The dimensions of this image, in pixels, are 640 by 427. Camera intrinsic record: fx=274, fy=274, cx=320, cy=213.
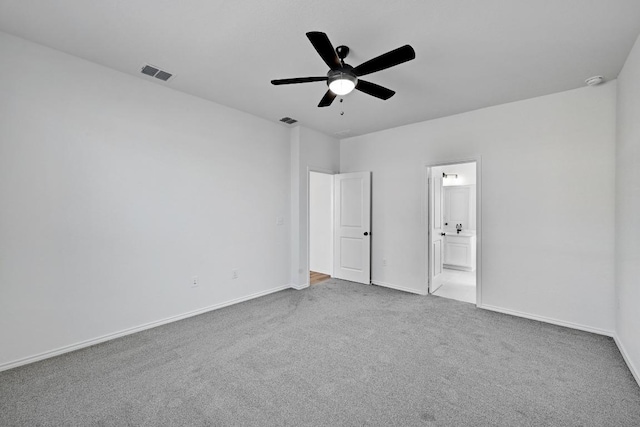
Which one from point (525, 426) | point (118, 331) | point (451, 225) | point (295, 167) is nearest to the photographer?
point (525, 426)

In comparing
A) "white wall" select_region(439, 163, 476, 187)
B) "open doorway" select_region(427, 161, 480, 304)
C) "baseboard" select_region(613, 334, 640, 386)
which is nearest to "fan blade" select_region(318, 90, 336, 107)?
"open doorway" select_region(427, 161, 480, 304)

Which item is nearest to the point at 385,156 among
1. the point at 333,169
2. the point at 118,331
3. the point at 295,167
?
the point at 333,169

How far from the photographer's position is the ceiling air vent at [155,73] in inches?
112

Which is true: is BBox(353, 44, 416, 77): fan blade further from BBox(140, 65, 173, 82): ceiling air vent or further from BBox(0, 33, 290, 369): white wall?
BBox(0, 33, 290, 369): white wall

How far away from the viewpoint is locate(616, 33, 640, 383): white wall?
2293mm

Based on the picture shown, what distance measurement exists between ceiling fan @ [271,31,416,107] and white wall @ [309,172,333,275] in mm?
3272

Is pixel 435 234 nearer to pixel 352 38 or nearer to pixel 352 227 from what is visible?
pixel 352 227

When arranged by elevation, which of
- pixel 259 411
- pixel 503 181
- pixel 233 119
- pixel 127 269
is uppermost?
pixel 233 119

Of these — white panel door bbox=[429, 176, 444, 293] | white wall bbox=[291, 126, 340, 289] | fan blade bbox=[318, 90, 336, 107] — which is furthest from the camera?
white wall bbox=[291, 126, 340, 289]

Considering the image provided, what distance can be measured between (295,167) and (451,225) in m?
4.20

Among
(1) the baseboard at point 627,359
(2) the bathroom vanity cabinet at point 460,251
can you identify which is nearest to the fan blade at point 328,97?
(1) the baseboard at point 627,359

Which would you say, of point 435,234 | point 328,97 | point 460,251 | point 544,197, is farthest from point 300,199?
point 460,251

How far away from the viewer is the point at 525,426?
1739 millimetres

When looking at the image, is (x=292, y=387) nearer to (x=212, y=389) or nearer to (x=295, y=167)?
(x=212, y=389)
